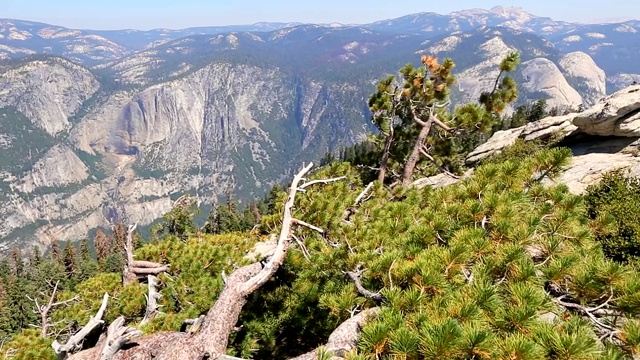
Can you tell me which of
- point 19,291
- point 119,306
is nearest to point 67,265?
point 19,291

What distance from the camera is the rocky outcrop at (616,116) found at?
18.5m

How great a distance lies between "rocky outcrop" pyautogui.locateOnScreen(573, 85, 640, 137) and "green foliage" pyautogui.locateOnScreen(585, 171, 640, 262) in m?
6.67

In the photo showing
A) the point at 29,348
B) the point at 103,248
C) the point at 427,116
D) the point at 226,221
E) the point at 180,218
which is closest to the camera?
the point at 29,348

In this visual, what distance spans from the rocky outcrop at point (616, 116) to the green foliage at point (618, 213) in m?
6.67

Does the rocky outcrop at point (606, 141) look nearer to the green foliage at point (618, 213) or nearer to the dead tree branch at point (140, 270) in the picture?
the green foliage at point (618, 213)

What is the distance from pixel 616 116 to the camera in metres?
19.1

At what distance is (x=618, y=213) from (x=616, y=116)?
11.7m

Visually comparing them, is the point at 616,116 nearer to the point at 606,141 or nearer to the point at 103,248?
the point at 606,141

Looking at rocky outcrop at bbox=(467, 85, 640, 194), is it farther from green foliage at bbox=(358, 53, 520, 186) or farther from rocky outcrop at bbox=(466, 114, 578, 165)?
green foliage at bbox=(358, 53, 520, 186)

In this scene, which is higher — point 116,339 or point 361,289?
point 361,289

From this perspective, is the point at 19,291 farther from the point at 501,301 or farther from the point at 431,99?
the point at 501,301

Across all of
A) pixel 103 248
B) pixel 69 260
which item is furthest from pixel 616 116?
pixel 103 248

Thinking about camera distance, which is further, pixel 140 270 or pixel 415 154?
pixel 415 154

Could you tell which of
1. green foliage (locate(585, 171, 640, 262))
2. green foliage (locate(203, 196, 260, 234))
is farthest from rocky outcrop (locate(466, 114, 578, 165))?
green foliage (locate(203, 196, 260, 234))
